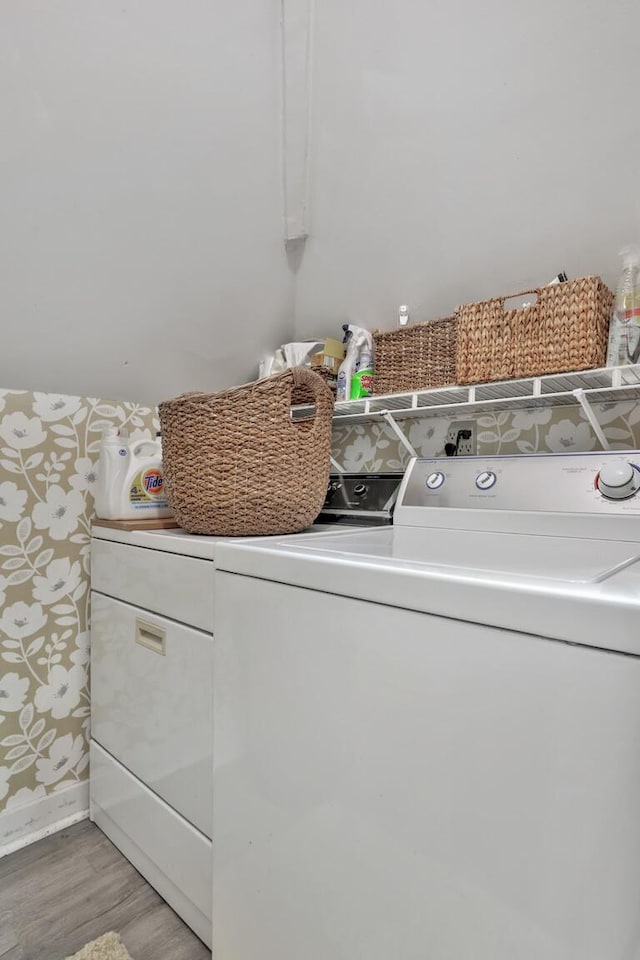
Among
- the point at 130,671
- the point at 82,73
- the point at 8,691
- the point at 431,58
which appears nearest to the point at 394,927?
the point at 130,671

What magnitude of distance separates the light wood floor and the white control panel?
3.89ft

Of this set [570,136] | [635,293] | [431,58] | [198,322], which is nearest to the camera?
[635,293]

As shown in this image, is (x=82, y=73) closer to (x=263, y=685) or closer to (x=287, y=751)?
(x=263, y=685)

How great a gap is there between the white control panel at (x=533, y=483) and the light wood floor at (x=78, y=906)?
1.19m

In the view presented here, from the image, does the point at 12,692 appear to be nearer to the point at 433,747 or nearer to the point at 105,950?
the point at 105,950

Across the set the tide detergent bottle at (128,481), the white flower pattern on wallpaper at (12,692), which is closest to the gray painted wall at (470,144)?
the tide detergent bottle at (128,481)

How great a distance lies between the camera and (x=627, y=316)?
1.22m

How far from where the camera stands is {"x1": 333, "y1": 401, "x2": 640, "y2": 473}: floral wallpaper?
1395 millimetres

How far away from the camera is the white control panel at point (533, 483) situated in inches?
43.3

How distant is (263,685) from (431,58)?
1.72 meters

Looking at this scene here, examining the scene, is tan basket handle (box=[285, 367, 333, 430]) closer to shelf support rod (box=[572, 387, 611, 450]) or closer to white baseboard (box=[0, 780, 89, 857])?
shelf support rod (box=[572, 387, 611, 450])

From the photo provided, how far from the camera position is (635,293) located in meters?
1.21

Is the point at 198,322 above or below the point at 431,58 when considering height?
below

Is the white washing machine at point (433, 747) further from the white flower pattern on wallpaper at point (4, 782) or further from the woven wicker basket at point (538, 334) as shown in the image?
the white flower pattern on wallpaper at point (4, 782)
